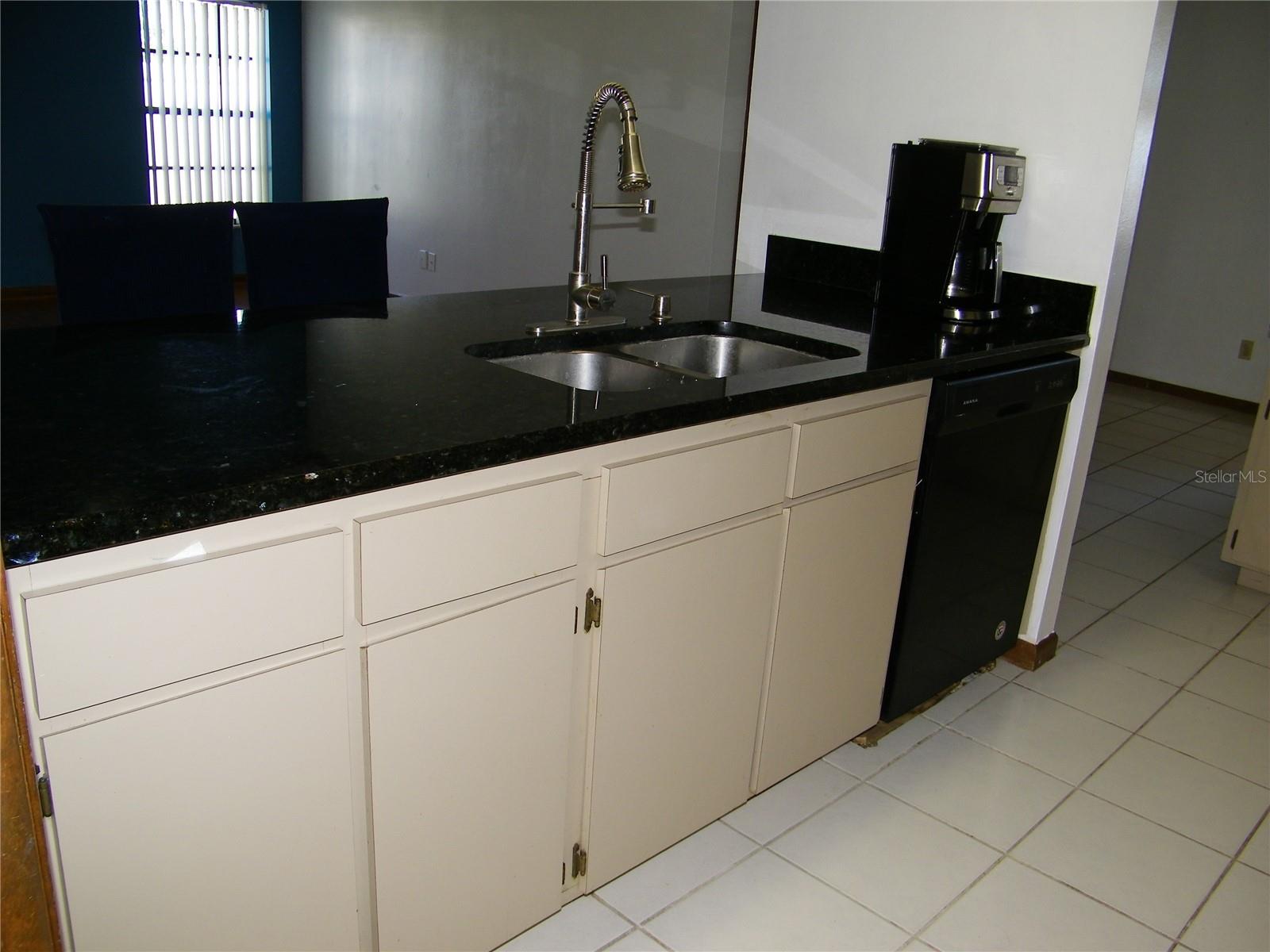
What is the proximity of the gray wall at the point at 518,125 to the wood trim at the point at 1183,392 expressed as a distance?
104 inches

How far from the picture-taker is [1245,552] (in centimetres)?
333

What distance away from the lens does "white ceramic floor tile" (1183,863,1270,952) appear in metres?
1.83

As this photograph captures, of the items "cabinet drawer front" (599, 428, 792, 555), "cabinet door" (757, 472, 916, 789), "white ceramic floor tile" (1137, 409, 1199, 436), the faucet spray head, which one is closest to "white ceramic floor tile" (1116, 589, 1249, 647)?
"cabinet door" (757, 472, 916, 789)

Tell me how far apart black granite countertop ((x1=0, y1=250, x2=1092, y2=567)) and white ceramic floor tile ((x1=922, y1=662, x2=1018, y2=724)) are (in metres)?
0.90

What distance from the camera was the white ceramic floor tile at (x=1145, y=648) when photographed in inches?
112

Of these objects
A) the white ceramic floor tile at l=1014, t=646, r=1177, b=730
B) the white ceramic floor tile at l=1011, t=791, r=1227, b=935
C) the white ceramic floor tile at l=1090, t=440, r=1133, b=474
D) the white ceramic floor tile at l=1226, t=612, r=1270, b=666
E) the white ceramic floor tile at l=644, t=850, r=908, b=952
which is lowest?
the white ceramic floor tile at l=644, t=850, r=908, b=952

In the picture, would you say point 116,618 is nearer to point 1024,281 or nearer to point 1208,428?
point 1024,281

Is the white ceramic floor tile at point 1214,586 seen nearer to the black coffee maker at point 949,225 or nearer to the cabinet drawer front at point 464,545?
the black coffee maker at point 949,225

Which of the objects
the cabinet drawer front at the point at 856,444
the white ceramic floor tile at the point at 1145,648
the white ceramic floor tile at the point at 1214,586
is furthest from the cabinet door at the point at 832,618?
the white ceramic floor tile at the point at 1214,586

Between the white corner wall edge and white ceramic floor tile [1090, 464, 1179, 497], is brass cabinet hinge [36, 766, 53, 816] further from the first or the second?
white ceramic floor tile [1090, 464, 1179, 497]

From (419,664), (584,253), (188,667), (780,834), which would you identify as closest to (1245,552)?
(780,834)

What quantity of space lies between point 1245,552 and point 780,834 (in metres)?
2.17

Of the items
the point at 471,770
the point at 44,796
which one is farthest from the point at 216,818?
the point at 471,770

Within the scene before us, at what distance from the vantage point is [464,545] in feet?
4.45
